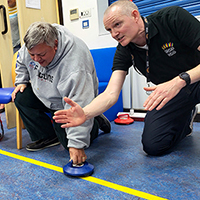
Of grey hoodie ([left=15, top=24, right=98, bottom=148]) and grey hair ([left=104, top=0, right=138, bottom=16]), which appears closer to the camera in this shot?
grey hair ([left=104, top=0, right=138, bottom=16])

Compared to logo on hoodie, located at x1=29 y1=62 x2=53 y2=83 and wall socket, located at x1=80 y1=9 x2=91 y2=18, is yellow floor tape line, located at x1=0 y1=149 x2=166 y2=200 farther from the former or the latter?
wall socket, located at x1=80 y1=9 x2=91 y2=18

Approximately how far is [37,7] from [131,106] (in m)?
1.78

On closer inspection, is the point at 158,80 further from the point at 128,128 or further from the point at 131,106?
the point at 131,106

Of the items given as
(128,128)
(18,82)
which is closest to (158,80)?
(128,128)

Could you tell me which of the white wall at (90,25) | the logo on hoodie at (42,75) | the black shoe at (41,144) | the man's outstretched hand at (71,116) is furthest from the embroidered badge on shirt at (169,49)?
the white wall at (90,25)

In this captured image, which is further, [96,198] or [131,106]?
[131,106]

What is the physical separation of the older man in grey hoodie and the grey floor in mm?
142

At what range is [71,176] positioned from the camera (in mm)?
1230

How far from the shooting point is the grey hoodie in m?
1.28

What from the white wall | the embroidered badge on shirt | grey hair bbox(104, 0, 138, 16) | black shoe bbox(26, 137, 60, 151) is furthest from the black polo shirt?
the white wall

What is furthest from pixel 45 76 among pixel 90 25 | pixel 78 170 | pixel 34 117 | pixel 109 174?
pixel 90 25

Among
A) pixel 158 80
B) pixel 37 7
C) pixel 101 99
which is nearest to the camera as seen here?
pixel 101 99

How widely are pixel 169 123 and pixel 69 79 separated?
2.52 ft

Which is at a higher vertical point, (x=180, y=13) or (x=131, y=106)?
(x=180, y=13)
